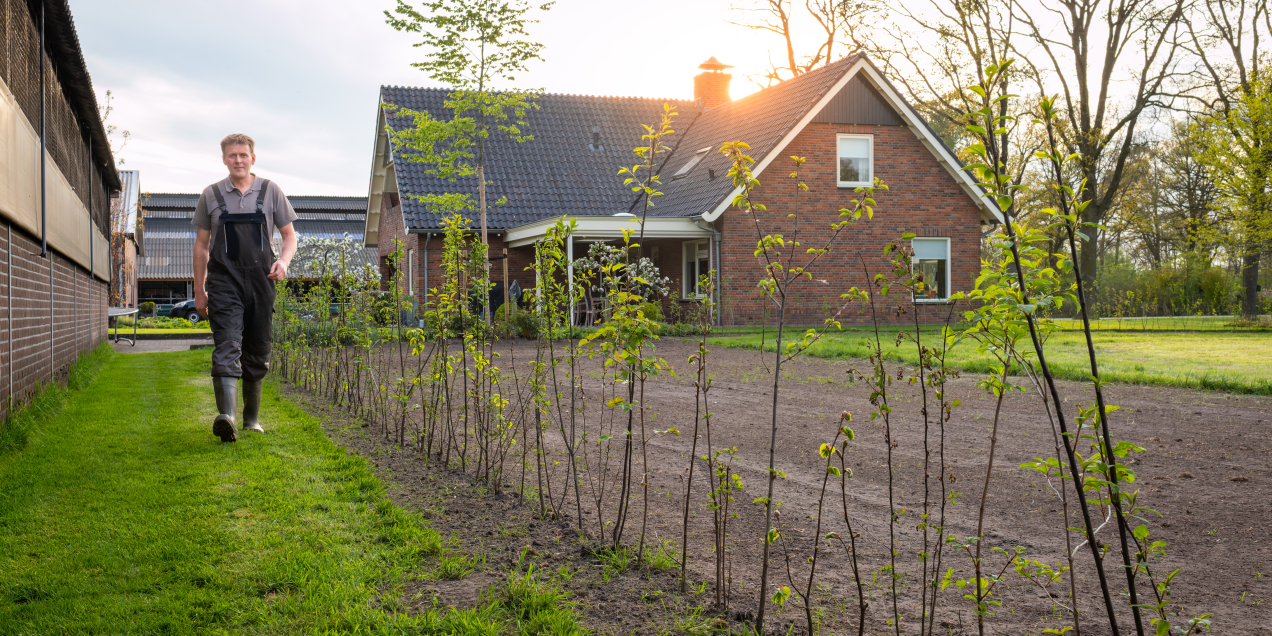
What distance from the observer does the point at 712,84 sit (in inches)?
1022

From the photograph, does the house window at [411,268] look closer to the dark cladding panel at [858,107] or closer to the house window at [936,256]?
the dark cladding panel at [858,107]

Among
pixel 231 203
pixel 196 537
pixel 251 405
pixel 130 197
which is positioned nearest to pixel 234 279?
pixel 231 203

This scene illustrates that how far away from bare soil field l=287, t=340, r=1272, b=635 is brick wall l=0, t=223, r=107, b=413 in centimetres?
201

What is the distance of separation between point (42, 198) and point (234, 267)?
109 inches

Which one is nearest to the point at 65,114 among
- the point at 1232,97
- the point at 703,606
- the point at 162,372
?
the point at 162,372

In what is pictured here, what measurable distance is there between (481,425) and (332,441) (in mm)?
1472

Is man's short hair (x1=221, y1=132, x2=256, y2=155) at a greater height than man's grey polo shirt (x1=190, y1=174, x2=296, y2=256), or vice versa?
man's short hair (x1=221, y1=132, x2=256, y2=155)

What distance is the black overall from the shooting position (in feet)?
17.1

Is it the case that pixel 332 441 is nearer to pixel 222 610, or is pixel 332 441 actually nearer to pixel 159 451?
pixel 159 451

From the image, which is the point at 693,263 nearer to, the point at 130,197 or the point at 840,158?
the point at 840,158

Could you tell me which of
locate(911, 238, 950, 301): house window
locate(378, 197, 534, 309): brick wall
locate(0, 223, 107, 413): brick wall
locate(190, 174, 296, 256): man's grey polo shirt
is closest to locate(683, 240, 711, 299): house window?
locate(378, 197, 534, 309): brick wall

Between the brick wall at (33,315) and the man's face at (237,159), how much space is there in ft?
4.97

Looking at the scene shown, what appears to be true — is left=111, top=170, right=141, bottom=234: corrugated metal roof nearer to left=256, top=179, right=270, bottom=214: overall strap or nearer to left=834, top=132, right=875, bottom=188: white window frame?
left=834, top=132, right=875, bottom=188: white window frame

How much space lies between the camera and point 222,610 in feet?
8.96
